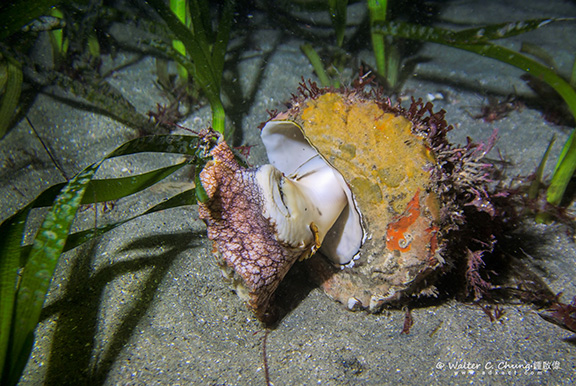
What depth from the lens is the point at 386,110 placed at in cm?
184

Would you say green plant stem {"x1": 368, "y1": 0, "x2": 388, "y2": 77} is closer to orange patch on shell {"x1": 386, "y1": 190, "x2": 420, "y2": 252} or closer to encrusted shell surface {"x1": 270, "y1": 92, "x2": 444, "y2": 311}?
encrusted shell surface {"x1": 270, "y1": 92, "x2": 444, "y2": 311}

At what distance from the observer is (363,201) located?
1.88 m

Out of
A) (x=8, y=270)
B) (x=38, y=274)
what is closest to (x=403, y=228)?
(x=38, y=274)

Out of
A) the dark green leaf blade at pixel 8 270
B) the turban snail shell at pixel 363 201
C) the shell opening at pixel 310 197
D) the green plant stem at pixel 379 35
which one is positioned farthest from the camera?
the green plant stem at pixel 379 35

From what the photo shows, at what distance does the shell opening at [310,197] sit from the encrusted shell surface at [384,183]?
0.14 meters

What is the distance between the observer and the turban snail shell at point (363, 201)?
175 cm

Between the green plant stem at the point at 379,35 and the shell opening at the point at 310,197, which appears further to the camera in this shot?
the green plant stem at the point at 379,35

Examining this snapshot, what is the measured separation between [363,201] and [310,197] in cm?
40

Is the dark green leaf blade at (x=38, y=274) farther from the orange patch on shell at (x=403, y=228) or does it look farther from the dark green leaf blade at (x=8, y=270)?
the orange patch on shell at (x=403, y=228)

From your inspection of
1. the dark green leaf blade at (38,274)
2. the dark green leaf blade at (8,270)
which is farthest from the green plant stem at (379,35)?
the dark green leaf blade at (8,270)

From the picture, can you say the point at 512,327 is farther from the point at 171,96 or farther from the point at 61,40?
the point at 61,40

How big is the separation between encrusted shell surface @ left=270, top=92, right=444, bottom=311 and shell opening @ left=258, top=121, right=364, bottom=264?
5.4 inches

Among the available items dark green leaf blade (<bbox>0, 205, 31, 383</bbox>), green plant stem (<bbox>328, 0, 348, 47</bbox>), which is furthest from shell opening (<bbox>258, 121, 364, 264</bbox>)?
green plant stem (<bbox>328, 0, 348, 47</bbox>)

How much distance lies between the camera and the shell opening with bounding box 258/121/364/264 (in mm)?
1901
